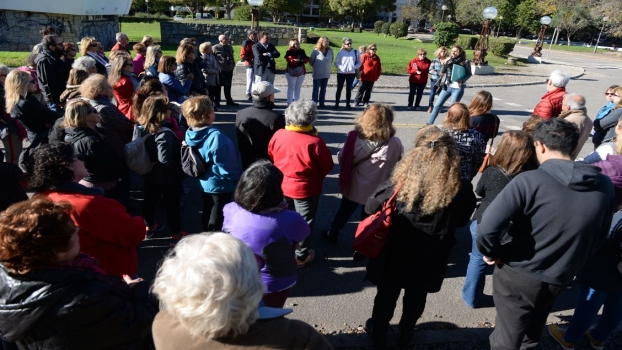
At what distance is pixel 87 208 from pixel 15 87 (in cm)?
341

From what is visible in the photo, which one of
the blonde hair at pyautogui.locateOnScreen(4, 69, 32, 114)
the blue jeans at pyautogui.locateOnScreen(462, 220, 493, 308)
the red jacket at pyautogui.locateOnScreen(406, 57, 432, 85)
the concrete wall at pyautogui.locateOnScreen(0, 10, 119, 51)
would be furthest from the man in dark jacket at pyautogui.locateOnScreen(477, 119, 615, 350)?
the concrete wall at pyautogui.locateOnScreen(0, 10, 119, 51)

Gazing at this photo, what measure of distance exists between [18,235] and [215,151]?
2273 millimetres

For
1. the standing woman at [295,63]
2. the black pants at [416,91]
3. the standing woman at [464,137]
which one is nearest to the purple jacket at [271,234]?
the standing woman at [464,137]

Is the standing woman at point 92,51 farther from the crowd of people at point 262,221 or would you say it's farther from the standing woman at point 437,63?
the standing woman at point 437,63

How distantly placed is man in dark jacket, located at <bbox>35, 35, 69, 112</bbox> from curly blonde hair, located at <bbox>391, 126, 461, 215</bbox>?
5.88m

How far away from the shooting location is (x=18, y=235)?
1786 millimetres

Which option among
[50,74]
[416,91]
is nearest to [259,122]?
[50,74]

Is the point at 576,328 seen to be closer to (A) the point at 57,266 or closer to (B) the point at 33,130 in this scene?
(A) the point at 57,266

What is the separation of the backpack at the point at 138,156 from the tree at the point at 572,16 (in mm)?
55842

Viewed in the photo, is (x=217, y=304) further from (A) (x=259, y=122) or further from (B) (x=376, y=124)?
(A) (x=259, y=122)

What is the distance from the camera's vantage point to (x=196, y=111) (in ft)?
12.8

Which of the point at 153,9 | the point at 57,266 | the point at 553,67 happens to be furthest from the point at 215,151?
the point at 153,9

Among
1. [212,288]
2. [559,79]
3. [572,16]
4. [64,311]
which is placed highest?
[572,16]

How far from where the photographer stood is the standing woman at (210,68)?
908 cm
